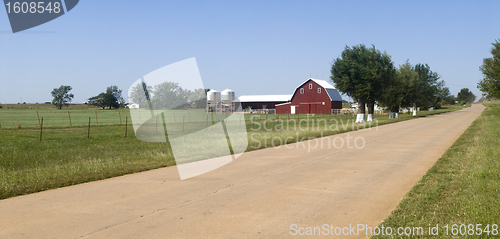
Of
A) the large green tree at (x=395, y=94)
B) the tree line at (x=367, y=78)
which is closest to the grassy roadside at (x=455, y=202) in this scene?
the tree line at (x=367, y=78)

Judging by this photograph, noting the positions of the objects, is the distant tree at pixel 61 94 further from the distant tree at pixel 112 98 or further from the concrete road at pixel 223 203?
the concrete road at pixel 223 203

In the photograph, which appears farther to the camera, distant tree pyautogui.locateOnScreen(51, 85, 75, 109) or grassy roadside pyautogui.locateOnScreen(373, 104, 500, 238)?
distant tree pyautogui.locateOnScreen(51, 85, 75, 109)

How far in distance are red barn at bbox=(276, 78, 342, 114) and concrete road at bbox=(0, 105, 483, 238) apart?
59.5 meters

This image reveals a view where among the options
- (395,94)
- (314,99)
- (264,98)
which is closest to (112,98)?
(395,94)

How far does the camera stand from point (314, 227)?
5.33 m

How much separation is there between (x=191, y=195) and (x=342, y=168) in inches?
194

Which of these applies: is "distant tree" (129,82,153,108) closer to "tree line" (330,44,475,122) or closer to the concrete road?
the concrete road

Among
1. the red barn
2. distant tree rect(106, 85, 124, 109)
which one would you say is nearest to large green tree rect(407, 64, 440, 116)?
the red barn

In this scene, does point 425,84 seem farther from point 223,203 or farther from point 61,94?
point 61,94

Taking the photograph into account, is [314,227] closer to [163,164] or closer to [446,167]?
[446,167]

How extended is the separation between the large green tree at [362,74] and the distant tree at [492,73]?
10030 millimetres

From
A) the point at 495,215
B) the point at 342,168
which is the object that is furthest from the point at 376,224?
the point at 342,168

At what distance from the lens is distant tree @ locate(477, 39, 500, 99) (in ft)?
124

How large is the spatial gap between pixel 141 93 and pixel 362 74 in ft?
129
